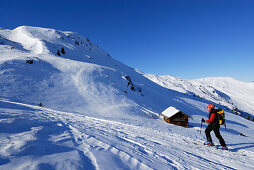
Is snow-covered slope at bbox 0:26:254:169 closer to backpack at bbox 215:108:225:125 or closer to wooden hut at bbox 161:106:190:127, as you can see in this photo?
backpack at bbox 215:108:225:125

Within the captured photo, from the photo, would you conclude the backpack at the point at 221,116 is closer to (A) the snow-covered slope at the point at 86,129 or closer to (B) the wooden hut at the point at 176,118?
(A) the snow-covered slope at the point at 86,129

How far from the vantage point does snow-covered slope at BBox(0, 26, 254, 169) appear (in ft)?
11.2

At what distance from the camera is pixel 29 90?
18.5 m

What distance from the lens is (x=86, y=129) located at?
6.76m

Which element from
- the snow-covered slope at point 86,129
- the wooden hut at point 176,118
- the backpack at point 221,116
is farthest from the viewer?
the wooden hut at point 176,118

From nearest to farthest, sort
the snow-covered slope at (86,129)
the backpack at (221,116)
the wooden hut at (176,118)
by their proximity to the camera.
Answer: the snow-covered slope at (86,129), the backpack at (221,116), the wooden hut at (176,118)

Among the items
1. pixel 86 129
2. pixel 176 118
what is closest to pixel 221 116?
pixel 86 129

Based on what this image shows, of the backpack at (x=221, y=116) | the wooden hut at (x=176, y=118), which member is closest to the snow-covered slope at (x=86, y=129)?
the backpack at (x=221, y=116)

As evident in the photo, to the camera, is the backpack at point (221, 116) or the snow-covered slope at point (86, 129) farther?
the backpack at point (221, 116)

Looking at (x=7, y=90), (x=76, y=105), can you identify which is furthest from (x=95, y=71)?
(x=7, y=90)

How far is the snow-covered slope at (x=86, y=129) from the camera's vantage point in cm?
340

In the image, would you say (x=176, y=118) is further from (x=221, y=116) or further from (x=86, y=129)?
(x=86, y=129)

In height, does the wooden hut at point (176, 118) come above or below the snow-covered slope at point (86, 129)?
below

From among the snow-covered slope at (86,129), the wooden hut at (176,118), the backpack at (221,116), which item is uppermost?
the backpack at (221,116)
